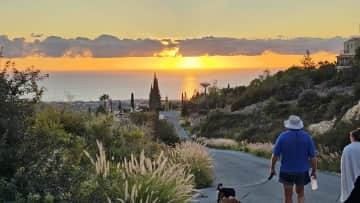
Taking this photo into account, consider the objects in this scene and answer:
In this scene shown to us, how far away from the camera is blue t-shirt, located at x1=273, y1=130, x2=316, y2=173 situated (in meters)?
11.0

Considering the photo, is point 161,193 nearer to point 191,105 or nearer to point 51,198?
point 51,198

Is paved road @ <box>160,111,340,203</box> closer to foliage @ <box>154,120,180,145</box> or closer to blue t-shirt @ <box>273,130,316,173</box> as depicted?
blue t-shirt @ <box>273,130,316,173</box>

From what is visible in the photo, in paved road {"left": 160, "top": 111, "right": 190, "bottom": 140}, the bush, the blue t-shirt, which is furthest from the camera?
the bush

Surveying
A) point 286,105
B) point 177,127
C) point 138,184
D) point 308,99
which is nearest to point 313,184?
point 138,184

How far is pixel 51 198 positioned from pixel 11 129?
135cm

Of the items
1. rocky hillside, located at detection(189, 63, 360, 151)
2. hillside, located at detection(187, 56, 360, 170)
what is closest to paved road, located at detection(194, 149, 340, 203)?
hillside, located at detection(187, 56, 360, 170)

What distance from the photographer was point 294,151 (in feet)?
36.1

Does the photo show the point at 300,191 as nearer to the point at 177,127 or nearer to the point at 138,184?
the point at 138,184

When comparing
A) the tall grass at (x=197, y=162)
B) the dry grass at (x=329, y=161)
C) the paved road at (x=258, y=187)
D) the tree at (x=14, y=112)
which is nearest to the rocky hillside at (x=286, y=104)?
the dry grass at (x=329, y=161)

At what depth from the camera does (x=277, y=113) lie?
72000mm

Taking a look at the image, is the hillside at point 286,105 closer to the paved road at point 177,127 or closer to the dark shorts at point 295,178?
the paved road at point 177,127

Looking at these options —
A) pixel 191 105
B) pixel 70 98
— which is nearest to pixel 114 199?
pixel 70 98

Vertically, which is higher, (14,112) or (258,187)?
(14,112)

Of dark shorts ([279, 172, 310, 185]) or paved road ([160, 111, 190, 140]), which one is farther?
paved road ([160, 111, 190, 140])
